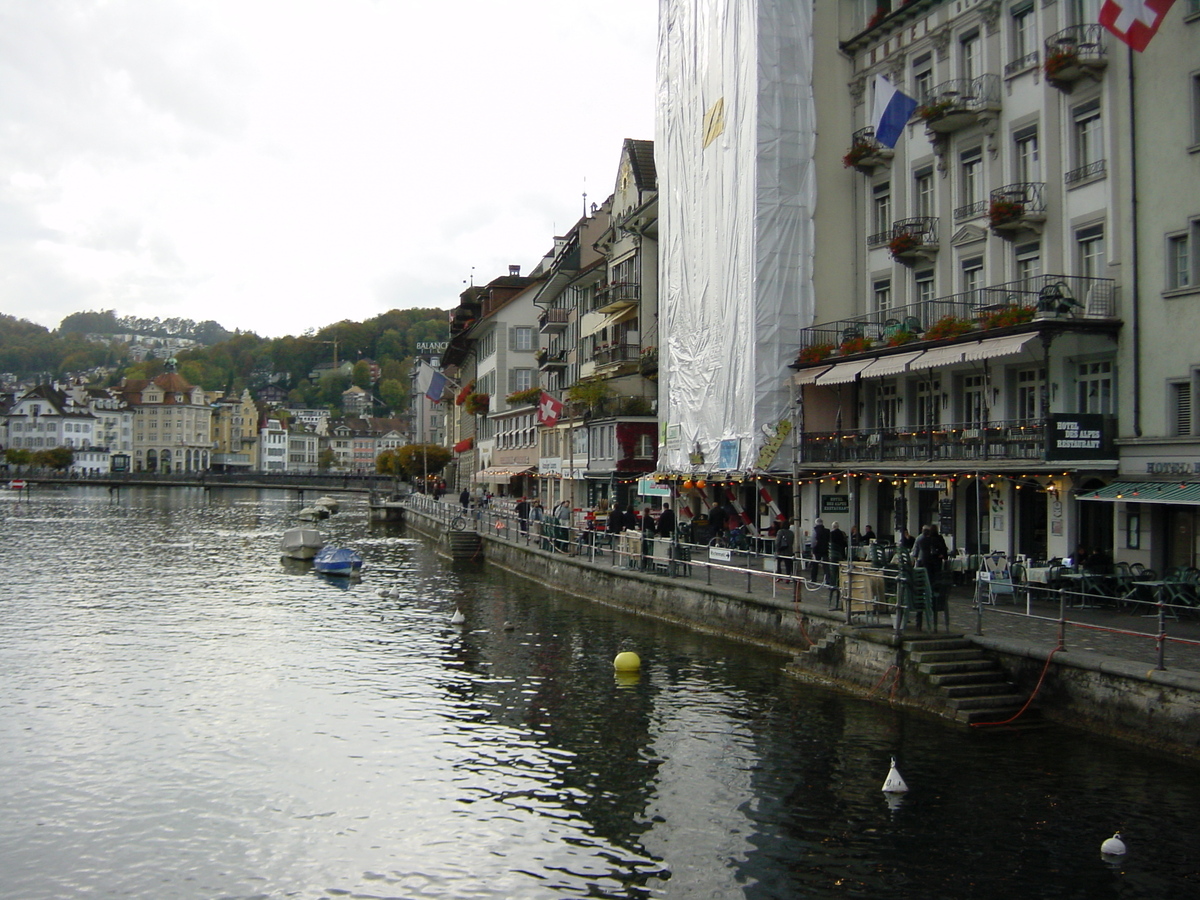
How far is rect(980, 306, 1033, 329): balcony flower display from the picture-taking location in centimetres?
2578

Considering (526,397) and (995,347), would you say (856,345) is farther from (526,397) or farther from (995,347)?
(526,397)

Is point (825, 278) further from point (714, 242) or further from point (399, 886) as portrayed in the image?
point (399, 886)

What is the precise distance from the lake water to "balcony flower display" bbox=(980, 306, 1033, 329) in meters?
9.96

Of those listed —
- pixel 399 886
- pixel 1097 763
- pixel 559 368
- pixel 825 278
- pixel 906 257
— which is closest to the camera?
pixel 399 886

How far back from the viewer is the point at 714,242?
40938 millimetres

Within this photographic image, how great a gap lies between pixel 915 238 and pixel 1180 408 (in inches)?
418

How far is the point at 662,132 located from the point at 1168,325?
28619 millimetres

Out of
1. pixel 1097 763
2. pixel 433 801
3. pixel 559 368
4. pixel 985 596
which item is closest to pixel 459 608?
pixel 985 596

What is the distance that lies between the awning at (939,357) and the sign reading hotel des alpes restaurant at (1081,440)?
3.67 metres

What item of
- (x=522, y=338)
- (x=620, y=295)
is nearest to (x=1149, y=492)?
(x=620, y=295)

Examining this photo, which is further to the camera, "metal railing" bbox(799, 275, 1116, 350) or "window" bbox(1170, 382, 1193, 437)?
"metal railing" bbox(799, 275, 1116, 350)

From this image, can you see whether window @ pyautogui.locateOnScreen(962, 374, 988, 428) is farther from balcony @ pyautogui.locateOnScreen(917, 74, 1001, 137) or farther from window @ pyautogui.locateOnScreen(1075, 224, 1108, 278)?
balcony @ pyautogui.locateOnScreen(917, 74, 1001, 137)

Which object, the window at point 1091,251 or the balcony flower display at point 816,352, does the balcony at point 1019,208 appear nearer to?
the window at point 1091,251

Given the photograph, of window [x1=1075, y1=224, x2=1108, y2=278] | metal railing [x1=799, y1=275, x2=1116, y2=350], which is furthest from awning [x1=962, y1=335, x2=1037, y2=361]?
window [x1=1075, y1=224, x2=1108, y2=278]
